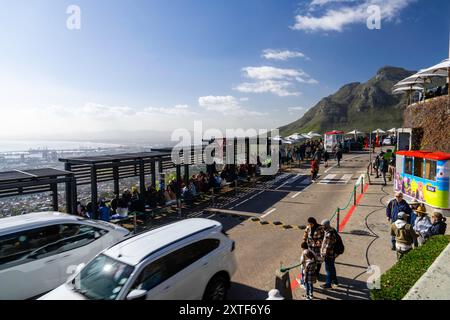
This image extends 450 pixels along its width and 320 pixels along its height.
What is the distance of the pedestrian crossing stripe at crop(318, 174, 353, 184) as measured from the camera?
21.8m

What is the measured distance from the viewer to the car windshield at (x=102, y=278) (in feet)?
16.6

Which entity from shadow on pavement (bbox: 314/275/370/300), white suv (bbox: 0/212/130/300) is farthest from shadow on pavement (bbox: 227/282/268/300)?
white suv (bbox: 0/212/130/300)

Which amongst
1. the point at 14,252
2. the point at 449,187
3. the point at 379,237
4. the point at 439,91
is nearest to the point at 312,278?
the point at 379,237

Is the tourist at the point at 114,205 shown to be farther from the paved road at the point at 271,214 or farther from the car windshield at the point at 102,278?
the car windshield at the point at 102,278

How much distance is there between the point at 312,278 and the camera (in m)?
6.75

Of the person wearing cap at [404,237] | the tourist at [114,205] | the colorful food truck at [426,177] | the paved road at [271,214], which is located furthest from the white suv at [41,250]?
the colorful food truck at [426,177]

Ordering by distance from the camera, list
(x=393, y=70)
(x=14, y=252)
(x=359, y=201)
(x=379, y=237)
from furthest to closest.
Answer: (x=393, y=70), (x=359, y=201), (x=379, y=237), (x=14, y=252)

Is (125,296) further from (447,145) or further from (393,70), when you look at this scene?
(393,70)

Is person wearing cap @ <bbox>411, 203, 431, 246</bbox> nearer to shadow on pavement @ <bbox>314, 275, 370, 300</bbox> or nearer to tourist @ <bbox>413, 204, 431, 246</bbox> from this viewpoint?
tourist @ <bbox>413, 204, 431, 246</bbox>

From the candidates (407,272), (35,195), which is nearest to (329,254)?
(407,272)

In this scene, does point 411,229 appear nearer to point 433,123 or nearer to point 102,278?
point 102,278

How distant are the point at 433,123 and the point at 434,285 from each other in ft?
60.4

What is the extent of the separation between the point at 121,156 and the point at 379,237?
455 inches

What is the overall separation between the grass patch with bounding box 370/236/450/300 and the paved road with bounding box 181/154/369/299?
276 cm
